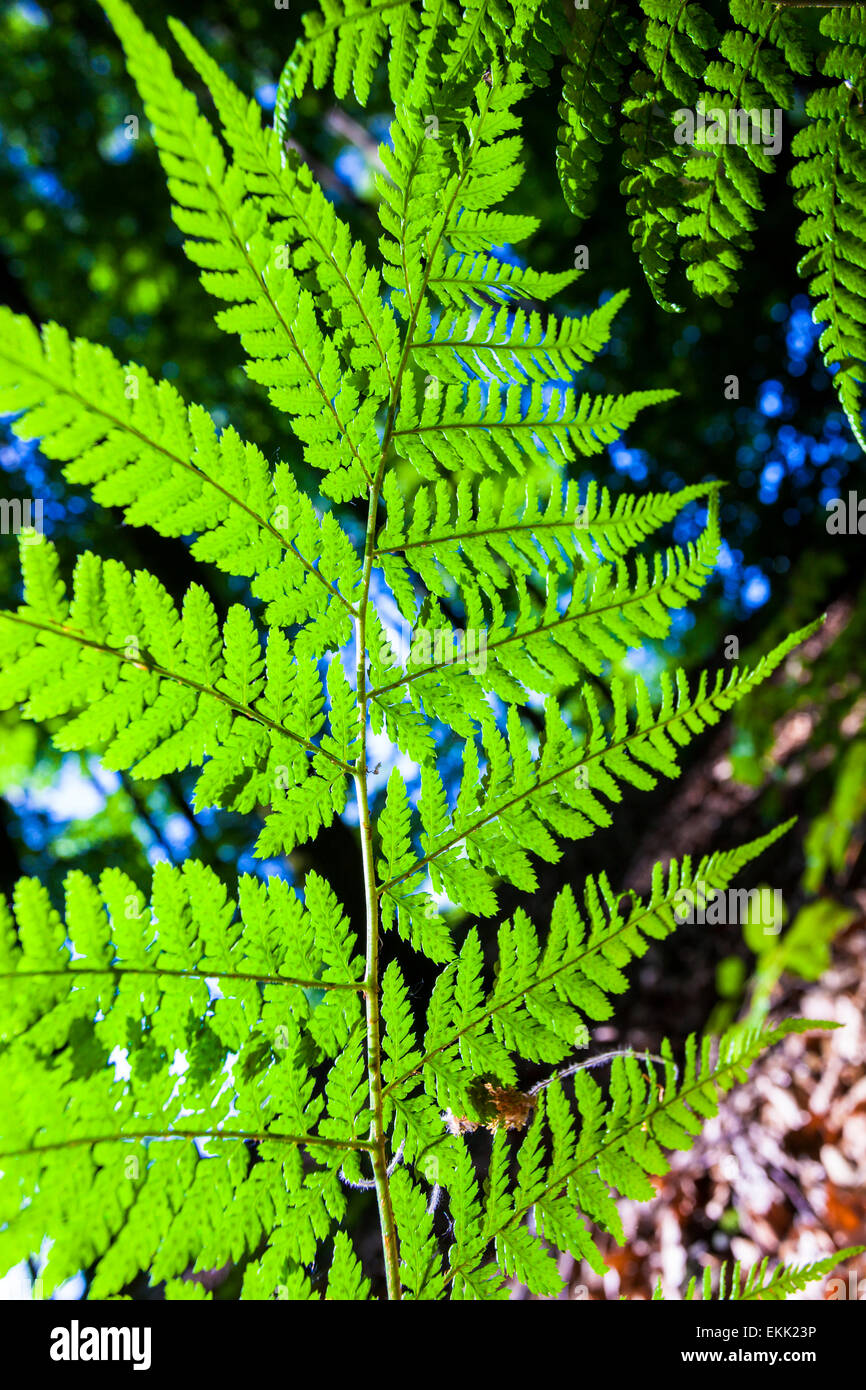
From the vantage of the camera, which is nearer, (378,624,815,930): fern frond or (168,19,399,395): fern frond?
(168,19,399,395): fern frond

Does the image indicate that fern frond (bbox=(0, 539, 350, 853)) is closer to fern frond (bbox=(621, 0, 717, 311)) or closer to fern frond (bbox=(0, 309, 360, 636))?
fern frond (bbox=(0, 309, 360, 636))

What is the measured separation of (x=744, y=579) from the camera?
493 centimetres

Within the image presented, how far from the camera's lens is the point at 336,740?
→ 614mm

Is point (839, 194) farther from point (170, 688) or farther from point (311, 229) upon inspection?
point (170, 688)

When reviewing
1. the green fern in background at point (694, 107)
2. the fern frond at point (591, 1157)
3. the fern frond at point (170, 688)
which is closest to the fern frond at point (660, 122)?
the green fern in background at point (694, 107)

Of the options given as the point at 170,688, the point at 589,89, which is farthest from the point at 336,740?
the point at 589,89

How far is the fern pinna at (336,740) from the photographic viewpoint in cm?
48

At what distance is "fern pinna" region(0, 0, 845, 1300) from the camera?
0.48m

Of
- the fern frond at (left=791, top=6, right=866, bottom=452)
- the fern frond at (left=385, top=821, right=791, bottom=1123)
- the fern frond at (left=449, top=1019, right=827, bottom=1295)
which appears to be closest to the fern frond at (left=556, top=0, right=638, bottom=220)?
the fern frond at (left=791, top=6, right=866, bottom=452)

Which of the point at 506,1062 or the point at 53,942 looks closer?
the point at 53,942

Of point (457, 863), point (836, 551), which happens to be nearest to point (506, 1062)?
point (457, 863)

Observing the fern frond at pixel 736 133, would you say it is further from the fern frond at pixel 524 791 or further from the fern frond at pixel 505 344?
the fern frond at pixel 524 791

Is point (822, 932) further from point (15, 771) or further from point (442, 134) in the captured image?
point (15, 771)
